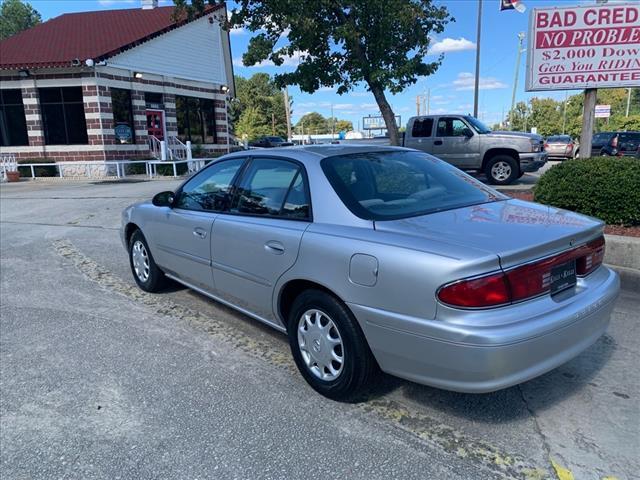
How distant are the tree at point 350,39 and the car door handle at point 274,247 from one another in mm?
8768

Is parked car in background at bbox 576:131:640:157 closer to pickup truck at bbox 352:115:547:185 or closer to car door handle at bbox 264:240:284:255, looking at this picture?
pickup truck at bbox 352:115:547:185

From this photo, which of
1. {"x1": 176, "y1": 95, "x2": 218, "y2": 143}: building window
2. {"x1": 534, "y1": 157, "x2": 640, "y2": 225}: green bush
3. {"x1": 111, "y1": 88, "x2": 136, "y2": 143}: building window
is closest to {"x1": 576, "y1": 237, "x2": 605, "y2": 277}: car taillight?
{"x1": 534, "y1": 157, "x2": 640, "y2": 225}: green bush

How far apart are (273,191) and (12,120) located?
2175 cm

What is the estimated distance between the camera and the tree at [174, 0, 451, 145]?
11125mm

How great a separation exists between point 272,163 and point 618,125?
56973 mm

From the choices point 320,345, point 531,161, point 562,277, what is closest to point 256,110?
point 531,161

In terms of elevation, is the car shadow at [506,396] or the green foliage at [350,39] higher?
the green foliage at [350,39]

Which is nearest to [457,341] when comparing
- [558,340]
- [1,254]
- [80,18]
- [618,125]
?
[558,340]

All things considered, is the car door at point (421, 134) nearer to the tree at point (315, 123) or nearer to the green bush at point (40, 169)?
the green bush at point (40, 169)

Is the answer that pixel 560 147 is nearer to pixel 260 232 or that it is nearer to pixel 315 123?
pixel 260 232

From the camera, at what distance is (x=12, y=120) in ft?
68.6

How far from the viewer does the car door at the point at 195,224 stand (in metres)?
4.23

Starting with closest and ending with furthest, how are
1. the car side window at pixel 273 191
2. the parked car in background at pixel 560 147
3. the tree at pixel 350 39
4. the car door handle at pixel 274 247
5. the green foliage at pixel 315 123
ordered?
1. the car door handle at pixel 274 247
2. the car side window at pixel 273 191
3. the tree at pixel 350 39
4. the parked car in background at pixel 560 147
5. the green foliage at pixel 315 123

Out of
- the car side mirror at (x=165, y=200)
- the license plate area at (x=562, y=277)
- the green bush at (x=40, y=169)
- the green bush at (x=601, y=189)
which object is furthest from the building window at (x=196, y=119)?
the license plate area at (x=562, y=277)
